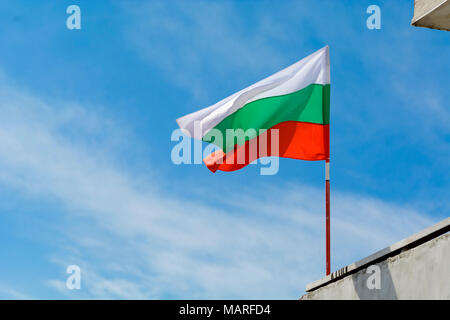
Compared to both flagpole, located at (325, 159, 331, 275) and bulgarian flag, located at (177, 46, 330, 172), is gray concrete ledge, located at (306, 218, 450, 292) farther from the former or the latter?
bulgarian flag, located at (177, 46, 330, 172)

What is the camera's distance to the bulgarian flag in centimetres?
1242

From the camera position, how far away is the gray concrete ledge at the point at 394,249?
8.99 m

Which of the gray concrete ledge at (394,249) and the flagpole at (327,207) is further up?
the flagpole at (327,207)

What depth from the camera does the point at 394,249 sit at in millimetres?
9766

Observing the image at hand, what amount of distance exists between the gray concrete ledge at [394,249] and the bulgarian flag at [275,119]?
212 centimetres

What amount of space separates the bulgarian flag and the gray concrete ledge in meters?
2.12

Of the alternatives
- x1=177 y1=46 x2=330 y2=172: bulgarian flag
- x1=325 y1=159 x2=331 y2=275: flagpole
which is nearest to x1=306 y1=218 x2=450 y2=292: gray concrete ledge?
x1=325 y1=159 x2=331 y2=275: flagpole

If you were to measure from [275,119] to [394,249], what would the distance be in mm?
3852

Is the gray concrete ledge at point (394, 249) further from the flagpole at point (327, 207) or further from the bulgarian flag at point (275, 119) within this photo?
the bulgarian flag at point (275, 119)

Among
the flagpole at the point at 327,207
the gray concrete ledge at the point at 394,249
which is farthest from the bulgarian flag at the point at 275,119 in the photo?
the gray concrete ledge at the point at 394,249
